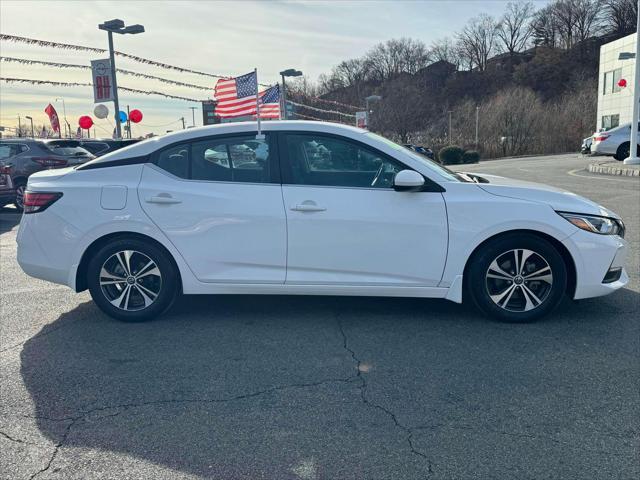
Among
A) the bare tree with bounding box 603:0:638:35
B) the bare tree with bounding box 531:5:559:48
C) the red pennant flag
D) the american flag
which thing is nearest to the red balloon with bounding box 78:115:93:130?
the red pennant flag

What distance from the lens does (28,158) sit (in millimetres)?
12602

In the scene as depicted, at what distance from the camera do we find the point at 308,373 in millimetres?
3693

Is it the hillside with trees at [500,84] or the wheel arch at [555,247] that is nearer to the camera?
the wheel arch at [555,247]

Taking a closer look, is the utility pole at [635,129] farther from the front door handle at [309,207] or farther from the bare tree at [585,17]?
the bare tree at [585,17]

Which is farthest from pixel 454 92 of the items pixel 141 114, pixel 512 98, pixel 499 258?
pixel 499 258

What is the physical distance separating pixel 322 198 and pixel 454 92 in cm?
10203

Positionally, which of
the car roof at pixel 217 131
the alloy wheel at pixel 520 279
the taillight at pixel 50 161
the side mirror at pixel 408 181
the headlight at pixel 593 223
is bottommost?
the alloy wheel at pixel 520 279

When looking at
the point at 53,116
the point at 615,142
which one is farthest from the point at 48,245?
the point at 53,116

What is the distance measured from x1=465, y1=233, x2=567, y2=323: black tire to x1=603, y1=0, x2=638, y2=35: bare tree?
9695 centimetres

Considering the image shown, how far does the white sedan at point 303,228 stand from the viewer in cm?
441

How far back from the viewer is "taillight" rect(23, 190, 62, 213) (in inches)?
185

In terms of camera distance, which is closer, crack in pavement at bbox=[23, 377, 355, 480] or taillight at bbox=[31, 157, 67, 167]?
crack in pavement at bbox=[23, 377, 355, 480]

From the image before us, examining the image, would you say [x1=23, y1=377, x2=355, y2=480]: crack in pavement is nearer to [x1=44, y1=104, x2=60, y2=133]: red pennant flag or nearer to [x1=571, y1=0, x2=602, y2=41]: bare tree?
[x1=44, y1=104, x2=60, y2=133]: red pennant flag

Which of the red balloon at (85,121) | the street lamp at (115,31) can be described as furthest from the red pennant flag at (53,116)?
the street lamp at (115,31)
